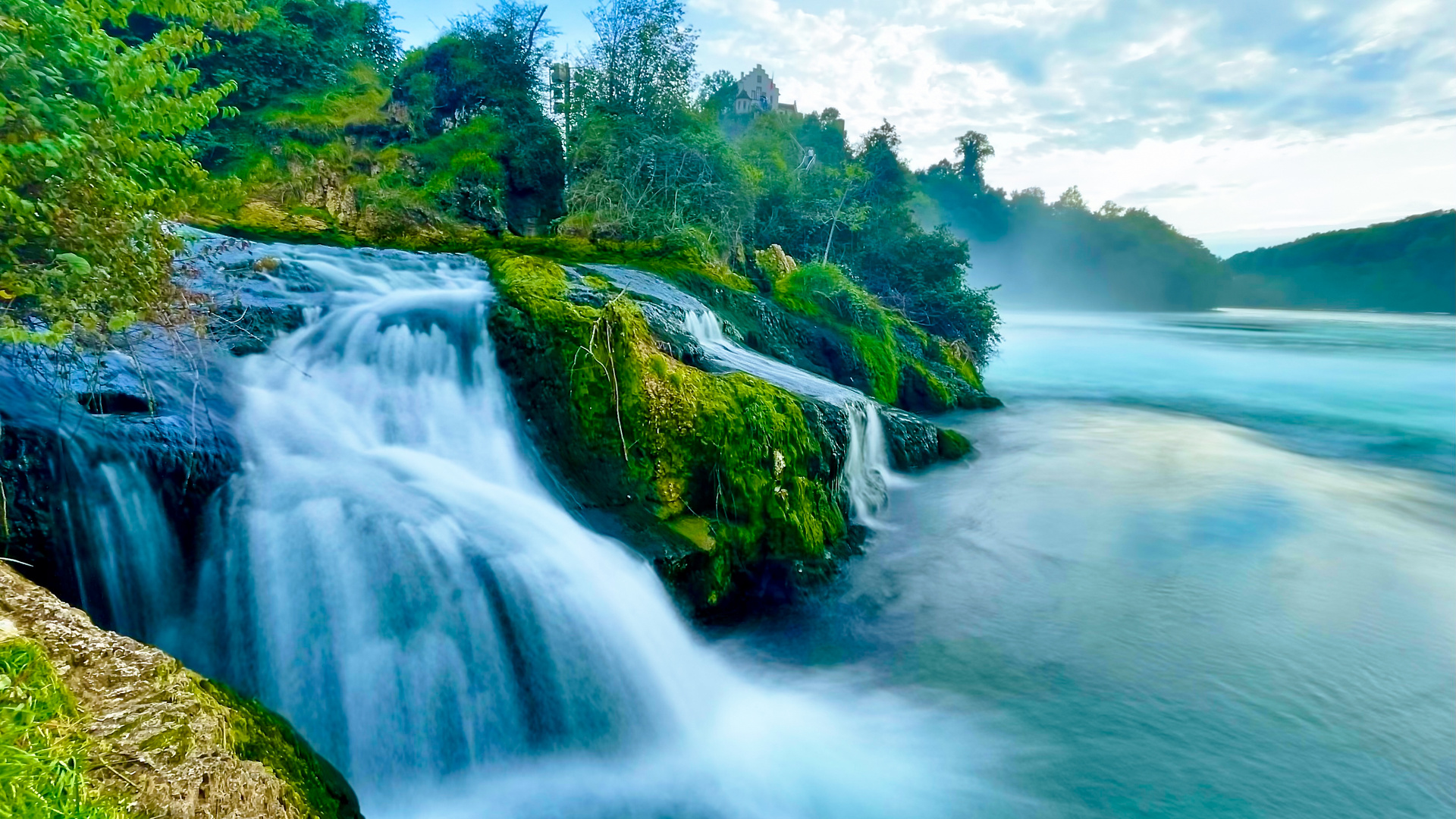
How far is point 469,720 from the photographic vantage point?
3.80 m

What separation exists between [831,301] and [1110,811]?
10.4 m

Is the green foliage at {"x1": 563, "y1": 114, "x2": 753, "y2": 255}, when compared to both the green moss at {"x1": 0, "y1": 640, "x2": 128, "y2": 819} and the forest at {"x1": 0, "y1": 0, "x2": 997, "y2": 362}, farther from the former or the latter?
the green moss at {"x1": 0, "y1": 640, "x2": 128, "y2": 819}

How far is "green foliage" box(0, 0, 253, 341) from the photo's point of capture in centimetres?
241

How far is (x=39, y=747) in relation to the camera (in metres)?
1.48

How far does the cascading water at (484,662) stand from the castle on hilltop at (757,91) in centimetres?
5710

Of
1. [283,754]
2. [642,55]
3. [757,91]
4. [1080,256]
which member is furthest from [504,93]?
[1080,256]

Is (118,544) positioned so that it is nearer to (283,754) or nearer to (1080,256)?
(283,754)

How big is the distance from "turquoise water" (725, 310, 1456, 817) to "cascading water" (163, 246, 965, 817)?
28.9 inches

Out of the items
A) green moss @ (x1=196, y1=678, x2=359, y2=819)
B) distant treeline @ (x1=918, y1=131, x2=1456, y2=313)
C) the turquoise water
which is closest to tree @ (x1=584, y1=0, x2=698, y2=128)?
the turquoise water

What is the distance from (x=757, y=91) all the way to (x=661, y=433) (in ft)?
194

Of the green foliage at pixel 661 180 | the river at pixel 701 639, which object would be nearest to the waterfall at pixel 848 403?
the river at pixel 701 639

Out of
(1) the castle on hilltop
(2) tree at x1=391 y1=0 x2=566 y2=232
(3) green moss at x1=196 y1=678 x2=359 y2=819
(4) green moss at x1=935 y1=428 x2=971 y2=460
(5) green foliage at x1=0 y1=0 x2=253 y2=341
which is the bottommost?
(4) green moss at x1=935 y1=428 x2=971 y2=460

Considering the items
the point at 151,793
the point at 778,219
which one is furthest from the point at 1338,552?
the point at 778,219

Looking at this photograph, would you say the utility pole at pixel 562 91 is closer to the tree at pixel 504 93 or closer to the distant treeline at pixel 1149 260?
the tree at pixel 504 93
